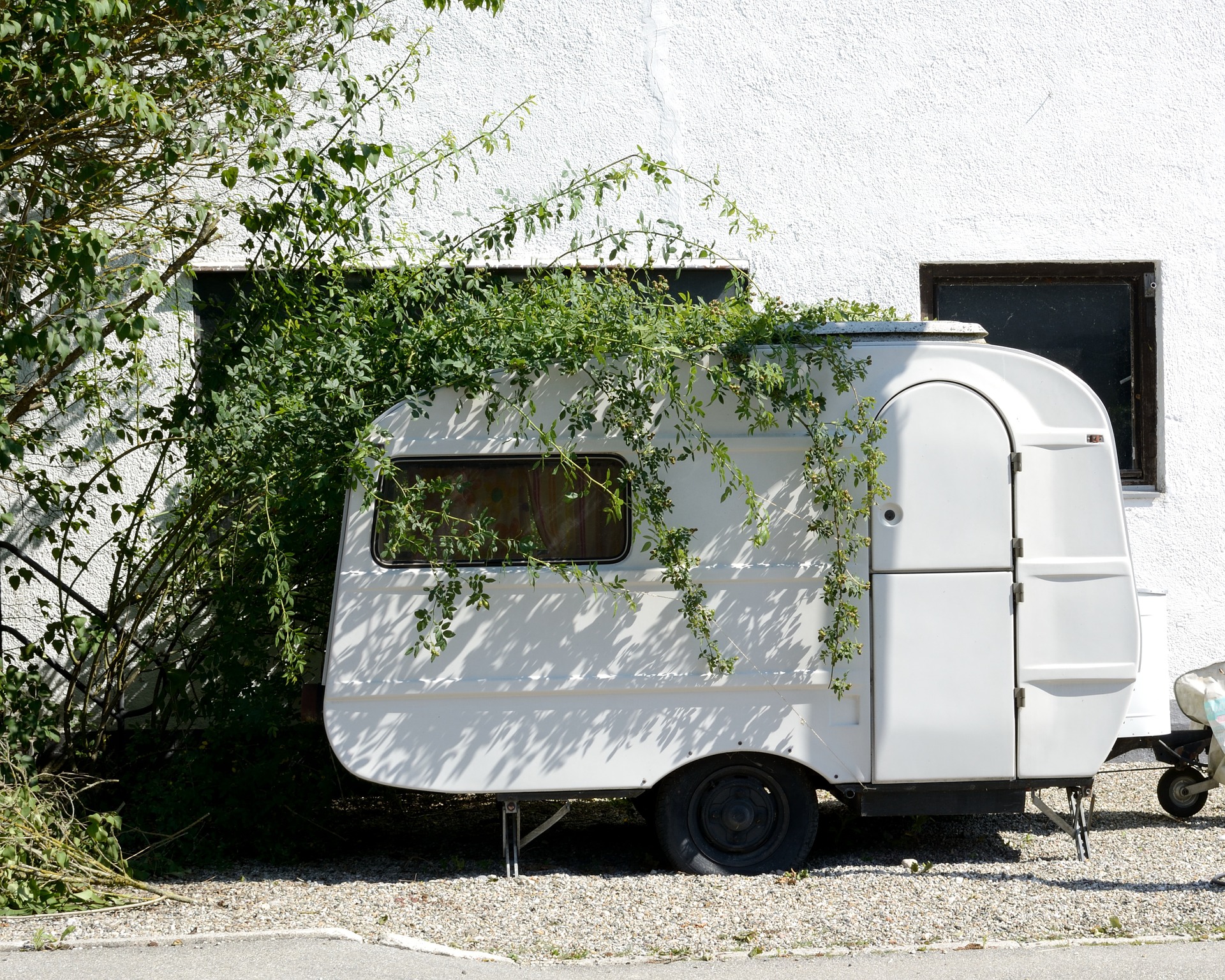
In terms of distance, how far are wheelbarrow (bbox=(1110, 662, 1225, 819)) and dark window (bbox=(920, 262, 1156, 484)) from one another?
180 centimetres

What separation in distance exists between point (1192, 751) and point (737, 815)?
109 inches

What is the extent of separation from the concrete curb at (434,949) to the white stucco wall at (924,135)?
4.42 m

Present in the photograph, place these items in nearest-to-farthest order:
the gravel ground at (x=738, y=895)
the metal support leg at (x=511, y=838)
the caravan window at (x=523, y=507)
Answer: the gravel ground at (x=738, y=895) → the caravan window at (x=523, y=507) → the metal support leg at (x=511, y=838)

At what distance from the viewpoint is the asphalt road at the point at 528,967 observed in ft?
12.9

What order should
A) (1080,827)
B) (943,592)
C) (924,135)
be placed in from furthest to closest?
(924,135), (1080,827), (943,592)

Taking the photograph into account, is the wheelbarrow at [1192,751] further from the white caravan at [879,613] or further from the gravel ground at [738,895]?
the white caravan at [879,613]

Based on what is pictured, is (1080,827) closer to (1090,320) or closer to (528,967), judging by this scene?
(528,967)

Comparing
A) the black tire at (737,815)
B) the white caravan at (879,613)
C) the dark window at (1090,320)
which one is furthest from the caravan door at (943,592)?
the dark window at (1090,320)

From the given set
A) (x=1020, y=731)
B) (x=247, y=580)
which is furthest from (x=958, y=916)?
(x=247, y=580)

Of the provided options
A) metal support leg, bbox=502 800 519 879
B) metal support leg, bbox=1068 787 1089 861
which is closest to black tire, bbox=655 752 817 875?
metal support leg, bbox=502 800 519 879

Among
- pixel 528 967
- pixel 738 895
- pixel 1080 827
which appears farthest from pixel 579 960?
pixel 1080 827

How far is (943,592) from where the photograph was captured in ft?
16.6

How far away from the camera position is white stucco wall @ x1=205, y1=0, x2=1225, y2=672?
7.16 meters

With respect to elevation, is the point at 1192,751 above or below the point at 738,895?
above
